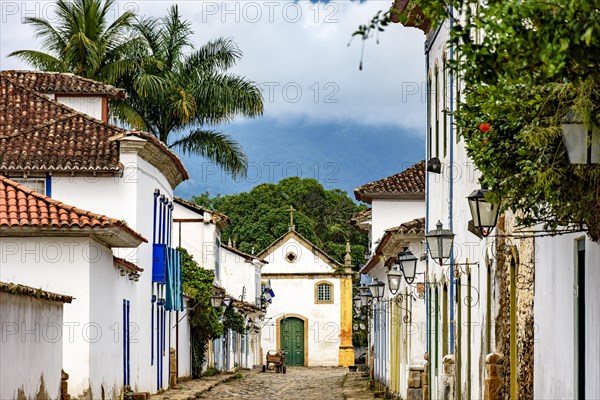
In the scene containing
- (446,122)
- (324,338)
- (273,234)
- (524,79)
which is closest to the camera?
(524,79)

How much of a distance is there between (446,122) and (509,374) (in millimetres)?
6270

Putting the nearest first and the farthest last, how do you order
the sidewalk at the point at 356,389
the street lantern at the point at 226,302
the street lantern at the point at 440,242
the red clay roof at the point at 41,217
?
the street lantern at the point at 440,242
the red clay roof at the point at 41,217
the sidewalk at the point at 356,389
the street lantern at the point at 226,302

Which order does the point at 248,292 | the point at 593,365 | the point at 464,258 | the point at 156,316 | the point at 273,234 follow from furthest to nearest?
1. the point at 273,234
2. the point at 248,292
3. the point at 156,316
4. the point at 464,258
5. the point at 593,365

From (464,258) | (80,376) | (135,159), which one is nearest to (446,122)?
(464,258)

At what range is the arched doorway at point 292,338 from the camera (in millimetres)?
72812

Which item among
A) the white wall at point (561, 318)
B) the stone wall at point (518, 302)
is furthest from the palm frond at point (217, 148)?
the white wall at point (561, 318)

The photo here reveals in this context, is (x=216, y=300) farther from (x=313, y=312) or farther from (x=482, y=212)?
(x=313, y=312)

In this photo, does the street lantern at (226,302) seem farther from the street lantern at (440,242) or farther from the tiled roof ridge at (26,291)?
the street lantern at (440,242)

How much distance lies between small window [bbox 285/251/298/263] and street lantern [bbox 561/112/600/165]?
63.2m

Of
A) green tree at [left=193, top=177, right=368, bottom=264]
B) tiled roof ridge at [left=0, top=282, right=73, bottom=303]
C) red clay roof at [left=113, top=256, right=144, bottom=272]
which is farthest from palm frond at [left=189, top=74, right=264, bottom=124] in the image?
green tree at [left=193, top=177, right=368, bottom=264]

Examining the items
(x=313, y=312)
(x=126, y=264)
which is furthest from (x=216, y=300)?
(x=313, y=312)

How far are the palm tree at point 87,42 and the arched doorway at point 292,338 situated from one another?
1371 inches

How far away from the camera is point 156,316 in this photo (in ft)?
104

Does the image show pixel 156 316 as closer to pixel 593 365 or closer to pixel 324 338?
pixel 593 365
